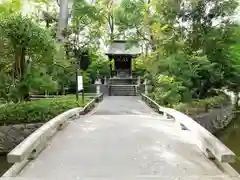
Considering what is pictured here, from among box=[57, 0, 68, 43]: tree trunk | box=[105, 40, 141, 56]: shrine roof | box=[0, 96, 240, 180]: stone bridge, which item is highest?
box=[57, 0, 68, 43]: tree trunk

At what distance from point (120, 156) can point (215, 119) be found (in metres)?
15.5

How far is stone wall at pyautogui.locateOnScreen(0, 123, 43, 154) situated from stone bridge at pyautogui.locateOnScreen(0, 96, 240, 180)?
491cm

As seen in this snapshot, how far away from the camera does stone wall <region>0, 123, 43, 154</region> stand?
13.1 m

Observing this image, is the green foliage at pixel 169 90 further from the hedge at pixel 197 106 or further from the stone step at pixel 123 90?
the stone step at pixel 123 90

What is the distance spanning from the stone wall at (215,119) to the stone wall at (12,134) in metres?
8.60

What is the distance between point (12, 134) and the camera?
13.3 m

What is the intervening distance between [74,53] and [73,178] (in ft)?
81.6

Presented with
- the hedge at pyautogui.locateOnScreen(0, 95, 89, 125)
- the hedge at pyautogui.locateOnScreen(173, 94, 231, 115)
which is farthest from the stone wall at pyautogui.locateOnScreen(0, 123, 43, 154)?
the hedge at pyautogui.locateOnScreen(173, 94, 231, 115)

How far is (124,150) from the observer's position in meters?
6.75

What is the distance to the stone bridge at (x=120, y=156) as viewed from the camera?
509cm

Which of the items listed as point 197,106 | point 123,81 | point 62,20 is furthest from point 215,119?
point 62,20

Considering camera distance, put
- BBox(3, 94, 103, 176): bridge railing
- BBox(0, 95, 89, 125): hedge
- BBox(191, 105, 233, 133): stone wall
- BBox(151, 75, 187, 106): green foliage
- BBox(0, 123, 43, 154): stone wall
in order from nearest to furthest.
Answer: BBox(3, 94, 103, 176): bridge railing → BBox(0, 123, 43, 154): stone wall → BBox(0, 95, 89, 125): hedge → BBox(151, 75, 187, 106): green foliage → BBox(191, 105, 233, 133): stone wall

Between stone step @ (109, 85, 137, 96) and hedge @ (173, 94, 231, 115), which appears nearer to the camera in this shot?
hedge @ (173, 94, 231, 115)

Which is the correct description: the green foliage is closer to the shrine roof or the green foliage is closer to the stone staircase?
the stone staircase
